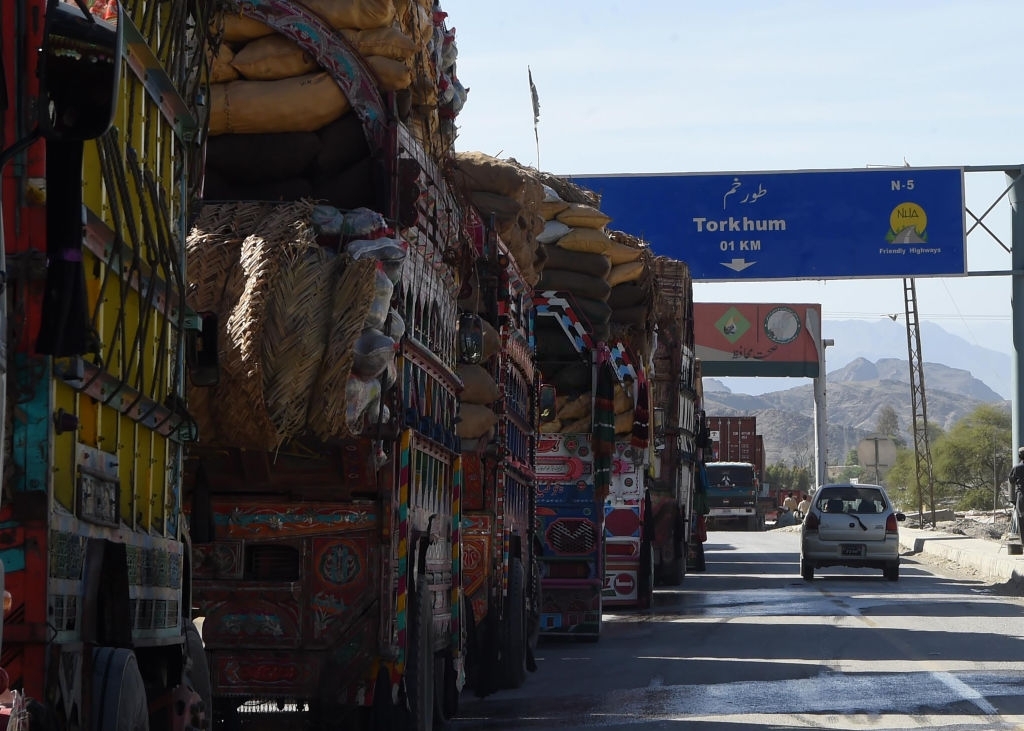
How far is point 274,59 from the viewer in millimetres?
8906

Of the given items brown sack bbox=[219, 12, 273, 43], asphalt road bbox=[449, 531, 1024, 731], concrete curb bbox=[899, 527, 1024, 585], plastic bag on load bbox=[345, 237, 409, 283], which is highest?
brown sack bbox=[219, 12, 273, 43]

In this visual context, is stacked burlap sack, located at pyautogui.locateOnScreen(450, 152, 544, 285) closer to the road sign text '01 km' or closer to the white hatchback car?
the white hatchback car

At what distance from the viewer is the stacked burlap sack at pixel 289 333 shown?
25.3ft

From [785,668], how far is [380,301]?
23.9 feet

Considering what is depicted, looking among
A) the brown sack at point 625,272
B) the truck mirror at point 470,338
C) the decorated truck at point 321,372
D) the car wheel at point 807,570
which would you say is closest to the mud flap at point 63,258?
the decorated truck at point 321,372

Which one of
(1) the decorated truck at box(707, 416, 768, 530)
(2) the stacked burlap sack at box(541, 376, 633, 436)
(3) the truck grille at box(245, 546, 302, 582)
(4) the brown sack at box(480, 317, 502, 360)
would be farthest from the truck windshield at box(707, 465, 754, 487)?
(3) the truck grille at box(245, 546, 302, 582)

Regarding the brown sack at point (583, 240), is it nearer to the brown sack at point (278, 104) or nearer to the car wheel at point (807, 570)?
the brown sack at point (278, 104)

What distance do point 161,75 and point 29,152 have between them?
5.55ft

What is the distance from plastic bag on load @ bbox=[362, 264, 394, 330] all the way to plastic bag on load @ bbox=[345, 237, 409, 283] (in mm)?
86

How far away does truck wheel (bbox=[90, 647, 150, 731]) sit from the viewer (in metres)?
5.02

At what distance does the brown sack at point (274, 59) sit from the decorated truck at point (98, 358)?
222 centimetres

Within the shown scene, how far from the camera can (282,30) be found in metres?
8.94

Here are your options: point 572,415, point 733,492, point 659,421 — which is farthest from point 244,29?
point 733,492

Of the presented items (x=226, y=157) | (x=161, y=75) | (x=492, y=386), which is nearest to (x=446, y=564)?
(x=492, y=386)
